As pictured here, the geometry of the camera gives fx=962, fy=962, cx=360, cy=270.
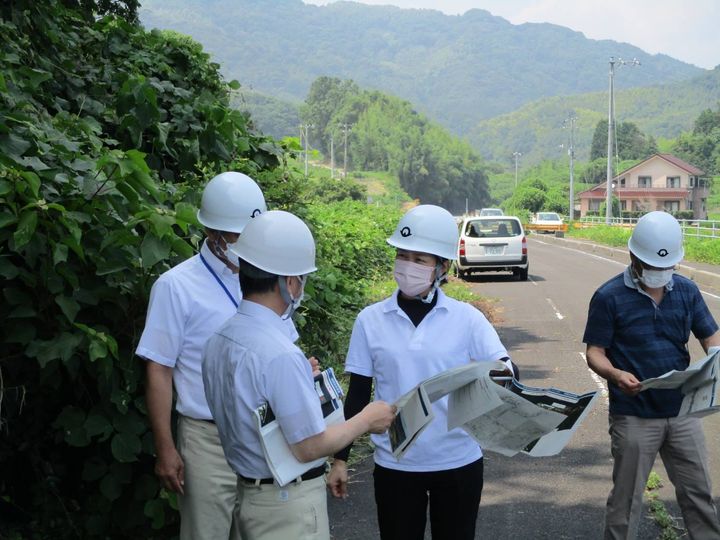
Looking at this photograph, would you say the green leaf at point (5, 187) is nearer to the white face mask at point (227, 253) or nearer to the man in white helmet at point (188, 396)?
the man in white helmet at point (188, 396)

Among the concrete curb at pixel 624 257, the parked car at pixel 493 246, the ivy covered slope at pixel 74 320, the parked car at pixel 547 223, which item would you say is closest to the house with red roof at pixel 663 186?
the parked car at pixel 547 223

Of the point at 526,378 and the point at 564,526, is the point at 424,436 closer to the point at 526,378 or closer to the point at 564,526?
the point at 564,526

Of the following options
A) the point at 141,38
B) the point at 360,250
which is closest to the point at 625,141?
the point at 360,250

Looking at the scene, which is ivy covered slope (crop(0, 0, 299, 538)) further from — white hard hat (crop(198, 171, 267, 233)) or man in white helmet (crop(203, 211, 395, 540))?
man in white helmet (crop(203, 211, 395, 540))

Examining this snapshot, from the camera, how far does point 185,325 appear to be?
389 centimetres

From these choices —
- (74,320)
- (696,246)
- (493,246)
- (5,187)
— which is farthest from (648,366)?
(696,246)

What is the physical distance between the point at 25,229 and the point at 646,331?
9.66ft

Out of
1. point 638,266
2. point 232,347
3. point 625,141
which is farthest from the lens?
point 625,141

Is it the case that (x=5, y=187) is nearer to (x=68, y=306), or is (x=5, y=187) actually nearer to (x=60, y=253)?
(x=60, y=253)

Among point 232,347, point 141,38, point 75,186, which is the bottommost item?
point 232,347

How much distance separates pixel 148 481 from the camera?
4492mm

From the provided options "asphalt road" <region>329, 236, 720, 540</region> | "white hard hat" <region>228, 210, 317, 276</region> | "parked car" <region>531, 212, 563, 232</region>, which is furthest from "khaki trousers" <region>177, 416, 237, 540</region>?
"parked car" <region>531, 212, 563, 232</region>

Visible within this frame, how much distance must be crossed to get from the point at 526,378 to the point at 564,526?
209 inches

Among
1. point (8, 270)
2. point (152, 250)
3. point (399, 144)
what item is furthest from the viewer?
point (399, 144)
